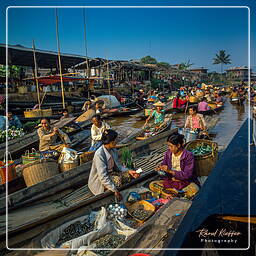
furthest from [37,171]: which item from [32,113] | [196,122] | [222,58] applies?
[222,58]

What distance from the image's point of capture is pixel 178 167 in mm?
3494

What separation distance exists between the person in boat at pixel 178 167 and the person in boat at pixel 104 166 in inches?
32.7

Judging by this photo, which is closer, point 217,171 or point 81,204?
point 217,171

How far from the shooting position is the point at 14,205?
3.19m

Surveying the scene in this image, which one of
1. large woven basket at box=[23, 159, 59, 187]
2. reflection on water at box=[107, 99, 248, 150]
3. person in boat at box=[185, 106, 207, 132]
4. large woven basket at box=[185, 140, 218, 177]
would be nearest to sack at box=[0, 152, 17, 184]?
large woven basket at box=[23, 159, 59, 187]

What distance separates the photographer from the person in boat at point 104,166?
10.3 feet

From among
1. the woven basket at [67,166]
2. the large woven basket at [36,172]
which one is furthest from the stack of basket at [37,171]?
the woven basket at [67,166]

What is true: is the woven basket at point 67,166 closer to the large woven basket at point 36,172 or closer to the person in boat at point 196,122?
the large woven basket at point 36,172

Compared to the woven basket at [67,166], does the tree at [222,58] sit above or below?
above

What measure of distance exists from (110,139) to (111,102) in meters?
12.8

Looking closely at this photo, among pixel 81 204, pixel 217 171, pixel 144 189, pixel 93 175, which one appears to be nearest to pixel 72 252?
pixel 81 204

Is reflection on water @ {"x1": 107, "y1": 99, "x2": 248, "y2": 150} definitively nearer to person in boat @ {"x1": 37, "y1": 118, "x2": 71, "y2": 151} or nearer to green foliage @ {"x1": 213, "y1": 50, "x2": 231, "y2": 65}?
person in boat @ {"x1": 37, "y1": 118, "x2": 71, "y2": 151}

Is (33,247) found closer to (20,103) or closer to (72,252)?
(72,252)

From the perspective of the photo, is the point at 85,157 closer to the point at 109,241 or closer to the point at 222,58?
the point at 109,241
